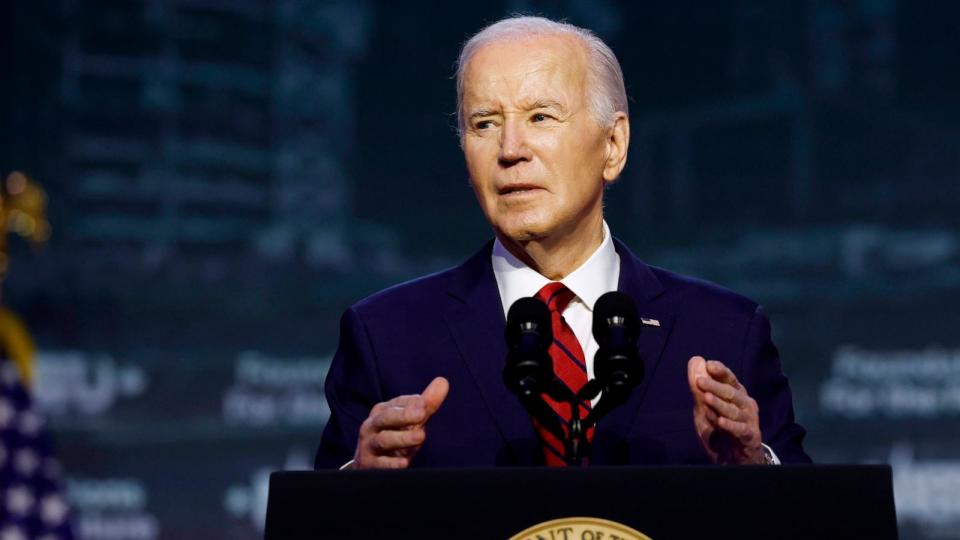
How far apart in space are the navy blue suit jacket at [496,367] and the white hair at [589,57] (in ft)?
0.87

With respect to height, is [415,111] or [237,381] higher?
[415,111]

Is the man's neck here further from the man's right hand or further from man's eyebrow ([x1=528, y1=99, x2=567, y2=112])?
the man's right hand

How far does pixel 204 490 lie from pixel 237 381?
17.3 inches

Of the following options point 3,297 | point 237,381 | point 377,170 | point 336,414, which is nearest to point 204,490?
point 237,381

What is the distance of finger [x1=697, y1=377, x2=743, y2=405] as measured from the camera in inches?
61.7

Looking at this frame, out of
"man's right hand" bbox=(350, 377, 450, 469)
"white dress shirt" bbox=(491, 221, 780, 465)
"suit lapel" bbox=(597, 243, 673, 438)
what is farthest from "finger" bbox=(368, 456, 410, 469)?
"white dress shirt" bbox=(491, 221, 780, 465)

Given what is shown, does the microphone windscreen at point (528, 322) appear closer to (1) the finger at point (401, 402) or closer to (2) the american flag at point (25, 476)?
(1) the finger at point (401, 402)

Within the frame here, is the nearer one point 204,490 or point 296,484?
Result: point 296,484

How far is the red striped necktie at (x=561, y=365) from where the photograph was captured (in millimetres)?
1915

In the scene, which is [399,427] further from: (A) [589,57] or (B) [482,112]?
Result: (A) [589,57]

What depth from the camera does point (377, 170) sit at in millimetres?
5098

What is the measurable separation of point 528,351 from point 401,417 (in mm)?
177

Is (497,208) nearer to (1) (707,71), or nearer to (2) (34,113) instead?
(1) (707,71)

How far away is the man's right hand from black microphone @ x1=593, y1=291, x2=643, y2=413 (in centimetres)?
20
